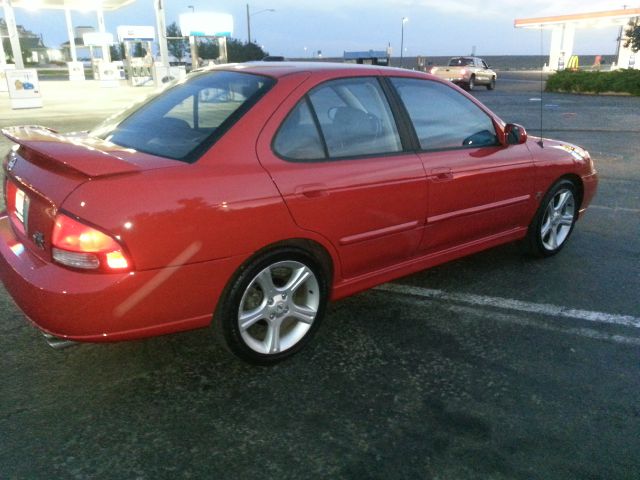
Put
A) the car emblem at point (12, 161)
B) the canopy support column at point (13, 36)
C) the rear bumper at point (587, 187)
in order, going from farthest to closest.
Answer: the canopy support column at point (13, 36) < the rear bumper at point (587, 187) < the car emblem at point (12, 161)

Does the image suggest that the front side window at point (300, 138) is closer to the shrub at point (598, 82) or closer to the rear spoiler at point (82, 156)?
the rear spoiler at point (82, 156)

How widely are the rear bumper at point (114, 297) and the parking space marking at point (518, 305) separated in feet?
5.54

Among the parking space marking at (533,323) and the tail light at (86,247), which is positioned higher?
the tail light at (86,247)

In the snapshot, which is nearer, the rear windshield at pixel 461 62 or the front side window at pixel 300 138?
the front side window at pixel 300 138

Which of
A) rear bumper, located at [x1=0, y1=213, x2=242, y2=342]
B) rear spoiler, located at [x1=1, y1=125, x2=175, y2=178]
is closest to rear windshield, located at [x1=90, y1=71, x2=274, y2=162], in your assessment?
rear spoiler, located at [x1=1, y1=125, x2=175, y2=178]

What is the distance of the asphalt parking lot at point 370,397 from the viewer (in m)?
2.23

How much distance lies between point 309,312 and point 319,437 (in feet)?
2.63

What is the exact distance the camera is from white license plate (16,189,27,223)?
8.90 feet

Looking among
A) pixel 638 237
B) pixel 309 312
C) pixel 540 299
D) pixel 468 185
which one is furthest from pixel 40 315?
pixel 638 237

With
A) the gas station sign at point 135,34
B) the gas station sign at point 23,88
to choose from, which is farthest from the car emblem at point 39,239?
the gas station sign at point 135,34

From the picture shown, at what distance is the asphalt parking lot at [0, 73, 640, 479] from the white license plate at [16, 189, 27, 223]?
2.52 feet

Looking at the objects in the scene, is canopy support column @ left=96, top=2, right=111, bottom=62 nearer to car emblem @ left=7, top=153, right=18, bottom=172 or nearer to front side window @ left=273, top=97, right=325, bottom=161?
car emblem @ left=7, top=153, right=18, bottom=172

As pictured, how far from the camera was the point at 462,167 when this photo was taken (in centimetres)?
360

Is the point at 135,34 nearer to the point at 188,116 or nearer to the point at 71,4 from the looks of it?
the point at 71,4
